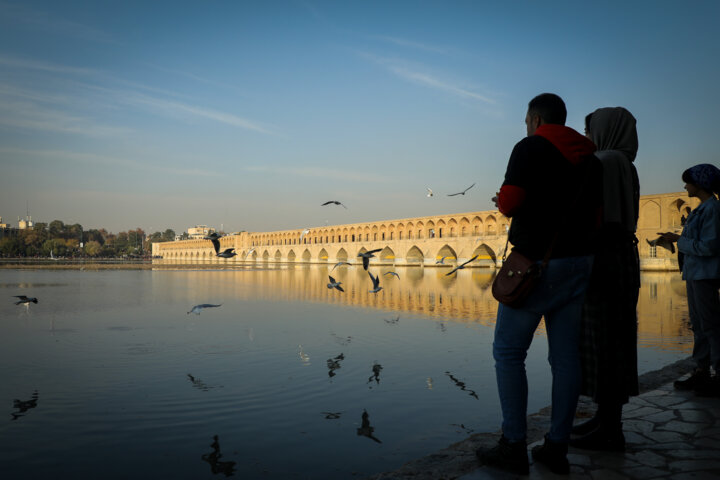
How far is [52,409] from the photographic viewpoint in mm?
2994

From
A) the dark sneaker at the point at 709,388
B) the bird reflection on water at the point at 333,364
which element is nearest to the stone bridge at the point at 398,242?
the bird reflection on water at the point at 333,364

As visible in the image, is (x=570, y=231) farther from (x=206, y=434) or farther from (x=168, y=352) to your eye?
(x=168, y=352)

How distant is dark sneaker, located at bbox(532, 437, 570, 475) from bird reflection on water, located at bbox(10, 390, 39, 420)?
8.86ft

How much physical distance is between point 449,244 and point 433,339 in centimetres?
3114

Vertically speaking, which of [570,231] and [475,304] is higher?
[570,231]

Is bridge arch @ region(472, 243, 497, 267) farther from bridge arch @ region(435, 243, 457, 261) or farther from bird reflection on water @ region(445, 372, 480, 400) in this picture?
bird reflection on water @ region(445, 372, 480, 400)

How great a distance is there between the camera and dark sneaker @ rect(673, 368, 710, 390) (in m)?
2.80

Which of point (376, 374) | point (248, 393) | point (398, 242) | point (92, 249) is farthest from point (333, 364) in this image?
point (92, 249)

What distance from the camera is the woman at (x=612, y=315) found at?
2.03m

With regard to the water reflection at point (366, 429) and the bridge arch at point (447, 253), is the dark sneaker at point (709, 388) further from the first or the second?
the bridge arch at point (447, 253)

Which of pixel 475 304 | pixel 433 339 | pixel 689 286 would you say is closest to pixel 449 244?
pixel 475 304

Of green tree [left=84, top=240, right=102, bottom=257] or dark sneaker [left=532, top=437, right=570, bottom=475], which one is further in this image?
green tree [left=84, top=240, right=102, bottom=257]

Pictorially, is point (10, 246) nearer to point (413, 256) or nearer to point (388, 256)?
point (388, 256)

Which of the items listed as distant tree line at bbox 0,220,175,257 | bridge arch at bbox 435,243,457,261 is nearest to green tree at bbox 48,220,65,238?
distant tree line at bbox 0,220,175,257
